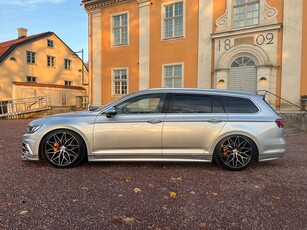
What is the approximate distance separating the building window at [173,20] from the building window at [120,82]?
3809 millimetres

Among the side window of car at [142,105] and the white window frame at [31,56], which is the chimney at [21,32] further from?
the side window of car at [142,105]

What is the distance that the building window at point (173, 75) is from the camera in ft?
48.1

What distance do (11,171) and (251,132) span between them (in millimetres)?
4536

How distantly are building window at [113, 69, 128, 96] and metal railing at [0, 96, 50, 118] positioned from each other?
6745 mm

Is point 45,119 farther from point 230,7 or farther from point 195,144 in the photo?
point 230,7

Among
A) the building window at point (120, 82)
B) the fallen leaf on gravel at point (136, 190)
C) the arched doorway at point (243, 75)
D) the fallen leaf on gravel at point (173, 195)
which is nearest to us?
the fallen leaf on gravel at point (173, 195)

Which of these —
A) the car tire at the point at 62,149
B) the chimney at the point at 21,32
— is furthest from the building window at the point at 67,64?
the car tire at the point at 62,149

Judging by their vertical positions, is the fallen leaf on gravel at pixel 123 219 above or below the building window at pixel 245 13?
below

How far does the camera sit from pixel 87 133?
4531 millimetres

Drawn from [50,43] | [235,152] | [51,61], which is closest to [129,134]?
[235,152]

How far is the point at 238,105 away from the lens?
470cm

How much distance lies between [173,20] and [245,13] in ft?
13.8

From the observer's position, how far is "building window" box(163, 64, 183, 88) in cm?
1466

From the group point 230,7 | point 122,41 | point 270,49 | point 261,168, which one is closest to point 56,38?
point 122,41
